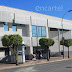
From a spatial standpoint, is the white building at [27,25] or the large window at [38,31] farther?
the large window at [38,31]

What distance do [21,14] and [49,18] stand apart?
8.36 metres

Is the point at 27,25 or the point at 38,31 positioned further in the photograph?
the point at 38,31

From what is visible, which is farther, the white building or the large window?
the large window

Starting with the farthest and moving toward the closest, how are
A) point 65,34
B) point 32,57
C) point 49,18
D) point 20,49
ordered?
point 65,34, point 49,18, point 32,57, point 20,49

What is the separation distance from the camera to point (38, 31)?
31016mm

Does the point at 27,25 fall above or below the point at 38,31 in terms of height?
above

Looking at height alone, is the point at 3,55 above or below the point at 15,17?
below

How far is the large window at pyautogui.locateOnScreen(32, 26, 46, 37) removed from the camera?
1194 inches

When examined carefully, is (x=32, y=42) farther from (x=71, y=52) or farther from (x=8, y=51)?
(x=71, y=52)

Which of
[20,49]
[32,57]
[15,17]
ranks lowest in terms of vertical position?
[32,57]

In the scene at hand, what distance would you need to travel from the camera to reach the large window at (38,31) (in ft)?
99.5

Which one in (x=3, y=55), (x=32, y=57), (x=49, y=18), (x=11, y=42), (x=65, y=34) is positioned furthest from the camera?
(x=65, y=34)

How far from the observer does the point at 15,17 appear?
27.0 m

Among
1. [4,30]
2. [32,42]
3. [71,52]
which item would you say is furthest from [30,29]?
[71,52]
